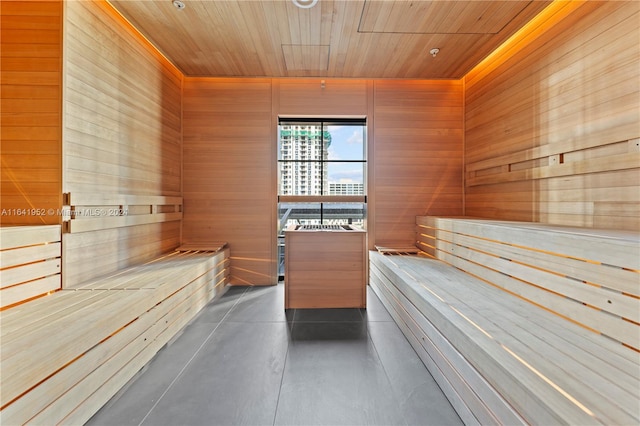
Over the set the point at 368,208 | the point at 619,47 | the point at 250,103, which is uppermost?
the point at 250,103

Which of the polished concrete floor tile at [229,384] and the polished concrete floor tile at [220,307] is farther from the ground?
the polished concrete floor tile at [220,307]

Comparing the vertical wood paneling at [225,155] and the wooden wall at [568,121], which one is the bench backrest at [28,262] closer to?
the vertical wood paneling at [225,155]

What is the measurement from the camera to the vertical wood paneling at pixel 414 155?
3939 mm

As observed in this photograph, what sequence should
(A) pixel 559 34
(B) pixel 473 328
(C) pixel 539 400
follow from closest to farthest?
(C) pixel 539 400 → (B) pixel 473 328 → (A) pixel 559 34

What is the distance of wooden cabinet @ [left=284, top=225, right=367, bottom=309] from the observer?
2848mm

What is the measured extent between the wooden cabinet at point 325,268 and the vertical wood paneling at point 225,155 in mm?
1129

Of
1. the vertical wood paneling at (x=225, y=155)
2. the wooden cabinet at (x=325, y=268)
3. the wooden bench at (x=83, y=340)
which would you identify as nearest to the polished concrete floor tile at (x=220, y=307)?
the wooden bench at (x=83, y=340)

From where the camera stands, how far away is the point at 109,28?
248 cm

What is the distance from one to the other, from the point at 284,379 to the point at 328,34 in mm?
3138

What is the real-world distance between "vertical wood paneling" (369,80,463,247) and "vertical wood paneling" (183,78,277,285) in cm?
158

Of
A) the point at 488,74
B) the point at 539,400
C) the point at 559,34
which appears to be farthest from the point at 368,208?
the point at 539,400

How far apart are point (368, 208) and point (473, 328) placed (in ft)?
8.46

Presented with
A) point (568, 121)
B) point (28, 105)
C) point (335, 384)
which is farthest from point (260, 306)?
point (568, 121)

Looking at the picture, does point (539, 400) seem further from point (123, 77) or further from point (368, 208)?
point (123, 77)
